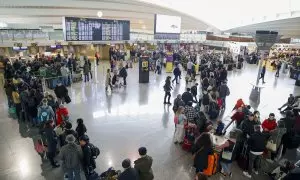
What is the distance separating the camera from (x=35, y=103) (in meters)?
7.61

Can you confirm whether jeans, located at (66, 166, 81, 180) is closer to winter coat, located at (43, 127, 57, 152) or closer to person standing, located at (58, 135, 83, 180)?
person standing, located at (58, 135, 83, 180)

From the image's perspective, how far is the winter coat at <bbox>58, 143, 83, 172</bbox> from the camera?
14.0 ft

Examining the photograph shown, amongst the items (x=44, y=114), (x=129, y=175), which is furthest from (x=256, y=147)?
(x=44, y=114)

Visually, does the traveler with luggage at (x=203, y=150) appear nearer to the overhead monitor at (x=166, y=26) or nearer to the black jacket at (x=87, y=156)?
the black jacket at (x=87, y=156)

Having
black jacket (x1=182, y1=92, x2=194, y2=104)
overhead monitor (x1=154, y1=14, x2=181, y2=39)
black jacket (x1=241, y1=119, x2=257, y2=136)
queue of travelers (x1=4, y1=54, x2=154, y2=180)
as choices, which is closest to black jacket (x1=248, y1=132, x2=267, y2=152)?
black jacket (x1=241, y1=119, x2=257, y2=136)

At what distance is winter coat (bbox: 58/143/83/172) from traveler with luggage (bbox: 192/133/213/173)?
94.1 inches

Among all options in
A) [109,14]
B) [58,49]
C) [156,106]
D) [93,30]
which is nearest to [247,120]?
[156,106]

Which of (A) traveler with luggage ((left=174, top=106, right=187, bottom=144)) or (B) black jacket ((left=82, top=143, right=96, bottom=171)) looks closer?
(B) black jacket ((left=82, top=143, right=96, bottom=171))

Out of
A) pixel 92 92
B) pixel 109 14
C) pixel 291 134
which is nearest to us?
pixel 291 134

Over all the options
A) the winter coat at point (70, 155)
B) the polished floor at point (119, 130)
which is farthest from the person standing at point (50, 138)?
the winter coat at point (70, 155)

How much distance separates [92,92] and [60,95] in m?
3.00

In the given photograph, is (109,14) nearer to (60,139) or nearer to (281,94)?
(281,94)

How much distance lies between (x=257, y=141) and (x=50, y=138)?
475 centimetres

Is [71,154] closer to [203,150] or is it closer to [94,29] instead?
[203,150]
